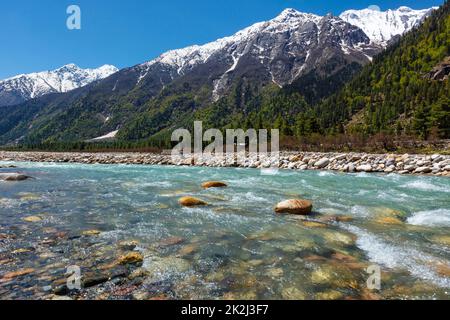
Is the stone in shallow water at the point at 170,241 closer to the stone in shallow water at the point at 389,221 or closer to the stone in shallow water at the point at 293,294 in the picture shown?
the stone in shallow water at the point at 293,294

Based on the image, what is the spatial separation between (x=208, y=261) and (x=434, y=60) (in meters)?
165

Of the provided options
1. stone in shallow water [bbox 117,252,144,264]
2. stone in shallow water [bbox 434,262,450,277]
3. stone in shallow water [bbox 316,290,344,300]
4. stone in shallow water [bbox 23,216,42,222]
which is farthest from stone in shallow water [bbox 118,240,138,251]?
stone in shallow water [bbox 434,262,450,277]

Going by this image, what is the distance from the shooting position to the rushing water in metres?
5.95

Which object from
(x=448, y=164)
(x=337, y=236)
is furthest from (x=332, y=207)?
(x=448, y=164)

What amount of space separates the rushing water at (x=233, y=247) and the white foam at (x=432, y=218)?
4 centimetres

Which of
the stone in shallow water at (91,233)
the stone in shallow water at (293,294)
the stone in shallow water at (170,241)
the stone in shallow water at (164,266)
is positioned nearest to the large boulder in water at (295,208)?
the stone in shallow water at (170,241)

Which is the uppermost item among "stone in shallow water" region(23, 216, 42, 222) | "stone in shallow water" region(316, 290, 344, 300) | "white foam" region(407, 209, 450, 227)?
"stone in shallow water" region(23, 216, 42, 222)

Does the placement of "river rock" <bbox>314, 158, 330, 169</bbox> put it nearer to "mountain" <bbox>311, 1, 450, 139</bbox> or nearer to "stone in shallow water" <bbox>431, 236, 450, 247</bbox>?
"stone in shallow water" <bbox>431, 236, 450, 247</bbox>

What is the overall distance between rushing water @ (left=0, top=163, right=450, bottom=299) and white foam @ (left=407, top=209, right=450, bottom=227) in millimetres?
43

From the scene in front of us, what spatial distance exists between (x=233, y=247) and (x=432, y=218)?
27.9 feet

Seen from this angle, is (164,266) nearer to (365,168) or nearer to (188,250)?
(188,250)

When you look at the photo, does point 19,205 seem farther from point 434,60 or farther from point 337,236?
point 434,60

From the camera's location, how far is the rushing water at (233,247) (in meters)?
5.95
